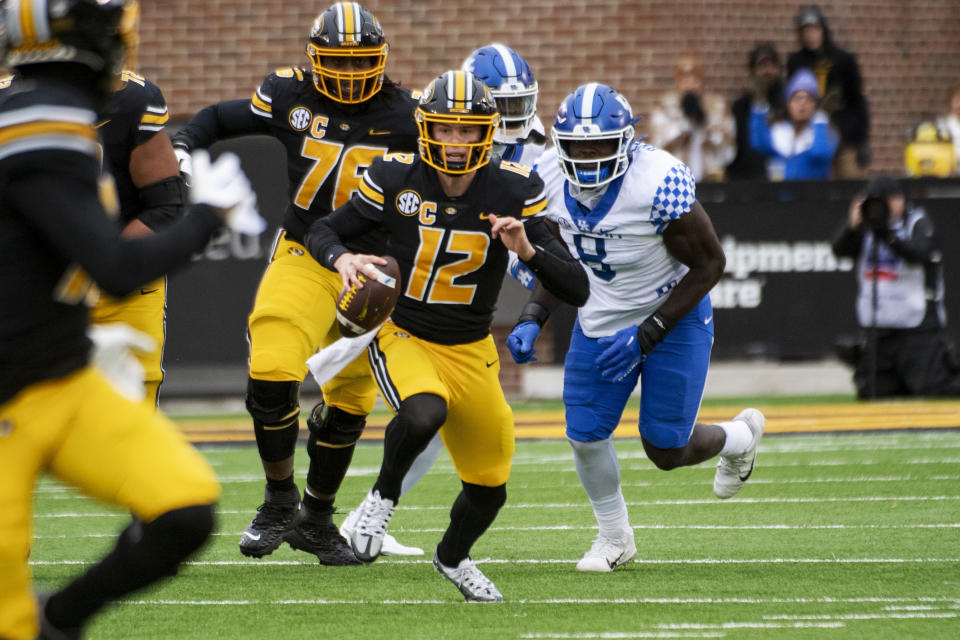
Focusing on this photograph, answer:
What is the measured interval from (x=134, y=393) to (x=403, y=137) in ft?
8.56

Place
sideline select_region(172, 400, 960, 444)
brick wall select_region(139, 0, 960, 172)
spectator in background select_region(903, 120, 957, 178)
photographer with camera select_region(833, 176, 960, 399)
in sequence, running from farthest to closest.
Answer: brick wall select_region(139, 0, 960, 172)
spectator in background select_region(903, 120, 957, 178)
photographer with camera select_region(833, 176, 960, 399)
sideline select_region(172, 400, 960, 444)

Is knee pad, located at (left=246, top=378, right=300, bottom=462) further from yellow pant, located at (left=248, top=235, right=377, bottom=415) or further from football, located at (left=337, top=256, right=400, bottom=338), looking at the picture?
football, located at (left=337, top=256, right=400, bottom=338)

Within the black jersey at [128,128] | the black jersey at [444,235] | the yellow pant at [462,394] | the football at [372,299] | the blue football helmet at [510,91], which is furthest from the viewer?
the blue football helmet at [510,91]

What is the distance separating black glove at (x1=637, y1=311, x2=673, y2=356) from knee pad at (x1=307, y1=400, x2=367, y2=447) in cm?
115

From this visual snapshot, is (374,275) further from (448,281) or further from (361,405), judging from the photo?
(361,405)

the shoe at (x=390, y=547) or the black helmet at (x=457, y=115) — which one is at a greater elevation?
the black helmet at (x=457, y=115)

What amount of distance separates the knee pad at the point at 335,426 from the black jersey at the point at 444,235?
83 cm

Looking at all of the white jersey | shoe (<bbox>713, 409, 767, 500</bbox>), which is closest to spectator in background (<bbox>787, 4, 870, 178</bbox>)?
shoe (<bbox>713, 409, 767, 500</bbox>)

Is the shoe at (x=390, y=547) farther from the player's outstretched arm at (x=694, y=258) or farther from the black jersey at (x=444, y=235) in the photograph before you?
the player's outstretched arm at (x=694, y=258)

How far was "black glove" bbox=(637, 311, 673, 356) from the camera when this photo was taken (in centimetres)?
551

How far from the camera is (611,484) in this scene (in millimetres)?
5598

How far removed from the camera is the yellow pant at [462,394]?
4.86 metres

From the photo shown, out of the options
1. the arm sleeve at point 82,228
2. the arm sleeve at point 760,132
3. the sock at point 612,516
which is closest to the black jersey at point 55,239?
the arm sleeve at point 82,228

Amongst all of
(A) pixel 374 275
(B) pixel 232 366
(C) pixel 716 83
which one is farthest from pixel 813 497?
(C) pixel 716 83
